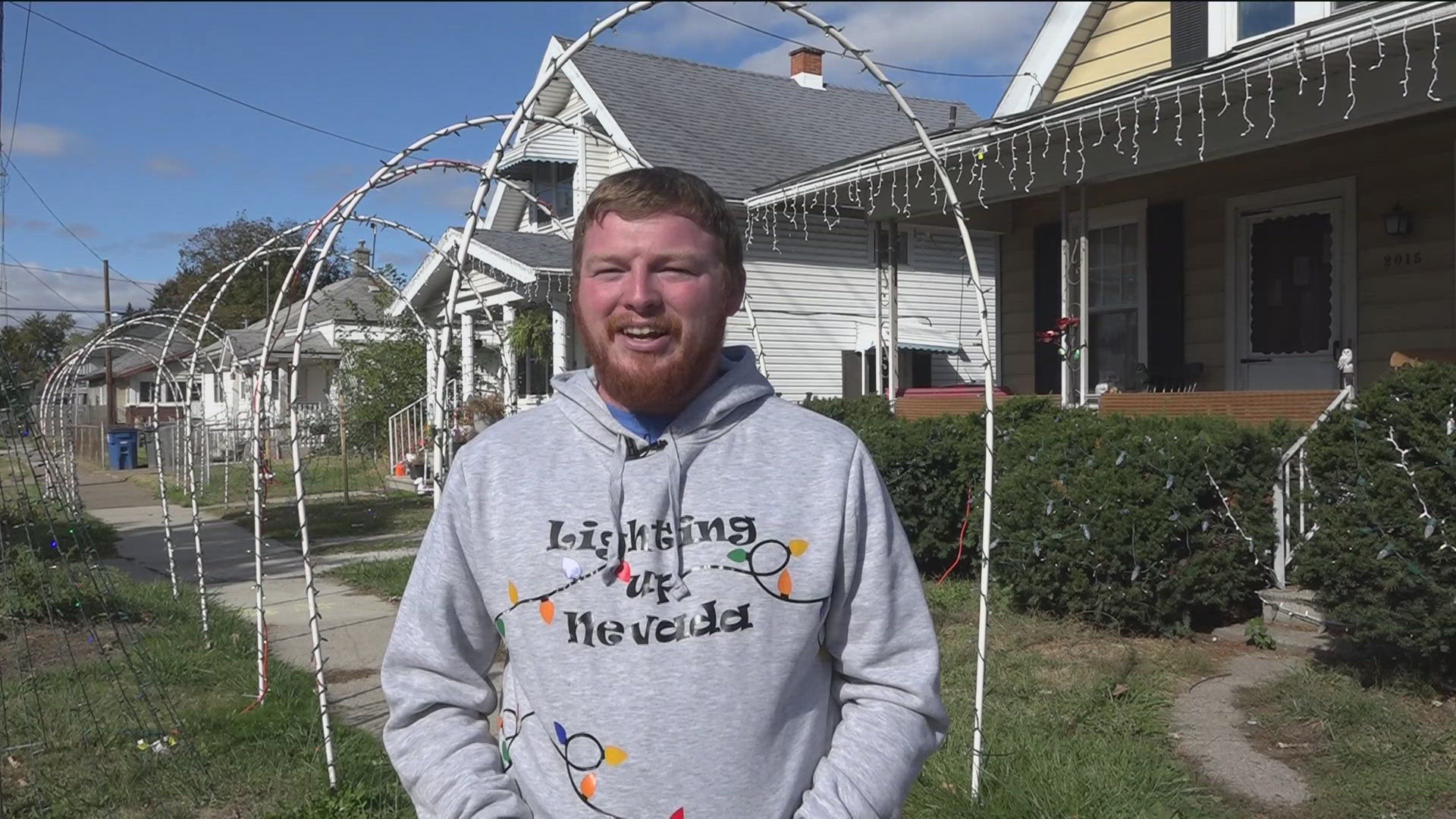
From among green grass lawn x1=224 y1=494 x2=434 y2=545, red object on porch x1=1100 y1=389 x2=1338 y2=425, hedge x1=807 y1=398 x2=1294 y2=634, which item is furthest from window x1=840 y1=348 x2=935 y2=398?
hedge x1=807 y1=398 x2=1294 y2=634

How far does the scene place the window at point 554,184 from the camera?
18.6 meters

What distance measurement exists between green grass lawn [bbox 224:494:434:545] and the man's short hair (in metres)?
10.6

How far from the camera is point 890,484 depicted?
316 inches

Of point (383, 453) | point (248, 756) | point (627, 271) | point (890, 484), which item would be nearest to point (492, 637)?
point (627, 271)

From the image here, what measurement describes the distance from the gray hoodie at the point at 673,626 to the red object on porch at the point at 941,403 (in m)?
7.28

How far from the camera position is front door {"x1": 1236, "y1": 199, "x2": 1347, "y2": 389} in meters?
8.57

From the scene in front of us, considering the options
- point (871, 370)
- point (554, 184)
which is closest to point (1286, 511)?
point (871, 370)

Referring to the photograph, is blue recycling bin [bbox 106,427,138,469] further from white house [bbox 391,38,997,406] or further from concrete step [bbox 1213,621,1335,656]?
concrete step [bbox 1213,621,1335,656]

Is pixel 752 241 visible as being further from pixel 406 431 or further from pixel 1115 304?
pixel 406 431

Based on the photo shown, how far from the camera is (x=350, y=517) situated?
1462cm

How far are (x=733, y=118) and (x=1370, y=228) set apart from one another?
36.5ft

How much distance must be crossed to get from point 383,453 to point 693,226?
22.5 metres

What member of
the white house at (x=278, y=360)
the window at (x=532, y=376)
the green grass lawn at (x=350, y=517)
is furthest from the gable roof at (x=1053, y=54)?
the window at (x=532, y=376)

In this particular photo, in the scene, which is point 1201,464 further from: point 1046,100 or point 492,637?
point 1046,100
